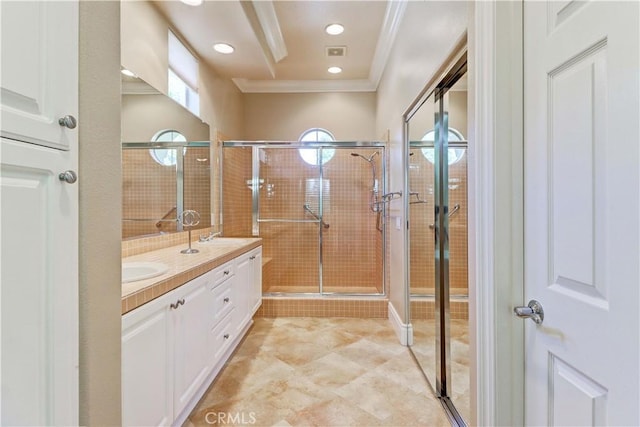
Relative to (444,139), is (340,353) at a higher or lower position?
lower

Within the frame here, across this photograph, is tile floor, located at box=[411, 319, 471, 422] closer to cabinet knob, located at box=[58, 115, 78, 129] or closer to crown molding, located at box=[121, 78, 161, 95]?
cabinet knob, located at box=[58, 115, 78, 129]

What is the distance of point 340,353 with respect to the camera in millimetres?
2365

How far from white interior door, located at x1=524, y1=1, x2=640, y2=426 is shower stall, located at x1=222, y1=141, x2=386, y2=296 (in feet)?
8.77

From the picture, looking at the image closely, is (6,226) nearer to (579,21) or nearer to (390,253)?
(579,21)

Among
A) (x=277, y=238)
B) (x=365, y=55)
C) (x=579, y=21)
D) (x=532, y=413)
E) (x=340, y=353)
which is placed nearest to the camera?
(x=579, y=21)

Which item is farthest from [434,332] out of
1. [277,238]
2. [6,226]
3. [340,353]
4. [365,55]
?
[365,55]

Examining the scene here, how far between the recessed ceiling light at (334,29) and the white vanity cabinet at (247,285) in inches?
90.4

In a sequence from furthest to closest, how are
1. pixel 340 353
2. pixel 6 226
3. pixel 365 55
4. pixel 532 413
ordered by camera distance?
pixel 365 55 < pixel 340 353 < pixel 532 413 < pixel 6 226

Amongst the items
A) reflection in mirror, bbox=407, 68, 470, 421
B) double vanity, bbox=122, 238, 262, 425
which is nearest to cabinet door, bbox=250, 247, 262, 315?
double vanity, bbox=122, 238, 262, 425

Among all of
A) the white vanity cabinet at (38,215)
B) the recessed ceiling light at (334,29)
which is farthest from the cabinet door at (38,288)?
the recessed ceiling light at (334,29)

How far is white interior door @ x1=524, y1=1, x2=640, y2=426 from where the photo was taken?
0.65 metres

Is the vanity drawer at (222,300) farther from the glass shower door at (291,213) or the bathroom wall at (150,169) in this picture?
the glass shower door at (291,213)

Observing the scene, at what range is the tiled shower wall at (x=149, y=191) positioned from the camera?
1.89 meters

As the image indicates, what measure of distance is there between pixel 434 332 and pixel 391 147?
1.80 meters
